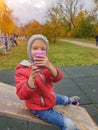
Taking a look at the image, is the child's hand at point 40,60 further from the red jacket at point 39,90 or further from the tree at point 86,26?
the tree at point 86,26

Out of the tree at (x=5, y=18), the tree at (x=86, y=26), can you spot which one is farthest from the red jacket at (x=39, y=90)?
the tree at (x=86, y=26)

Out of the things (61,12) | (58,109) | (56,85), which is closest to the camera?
(58,109)

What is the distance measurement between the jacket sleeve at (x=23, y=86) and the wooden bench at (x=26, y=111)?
308 mm

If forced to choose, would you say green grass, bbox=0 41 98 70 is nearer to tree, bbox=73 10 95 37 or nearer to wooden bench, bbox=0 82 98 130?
wooden bench, bbox=0 82 98 130

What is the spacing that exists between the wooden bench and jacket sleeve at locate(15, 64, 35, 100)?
0.31 metres

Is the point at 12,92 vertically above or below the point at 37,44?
below

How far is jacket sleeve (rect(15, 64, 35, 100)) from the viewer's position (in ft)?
9.38

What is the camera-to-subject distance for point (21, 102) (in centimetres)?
361

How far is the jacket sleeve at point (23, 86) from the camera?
2859mm

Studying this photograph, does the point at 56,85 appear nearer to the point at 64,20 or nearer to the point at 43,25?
the point at 43,25

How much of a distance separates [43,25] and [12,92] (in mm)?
29397

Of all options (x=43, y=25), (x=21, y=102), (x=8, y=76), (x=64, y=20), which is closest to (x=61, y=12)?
(x=64, y=20)

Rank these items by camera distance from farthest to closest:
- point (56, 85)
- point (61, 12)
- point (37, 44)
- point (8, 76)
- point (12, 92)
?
point (61, 12), point (8, 76), point (56, 85), point (12, 92), point (37, 44)

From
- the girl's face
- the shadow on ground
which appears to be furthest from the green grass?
the girl's face
